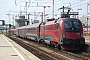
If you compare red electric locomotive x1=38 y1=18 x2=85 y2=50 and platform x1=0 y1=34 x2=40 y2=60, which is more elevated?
red electric locomotive x1=38 y1=18 x2=85 y2=50

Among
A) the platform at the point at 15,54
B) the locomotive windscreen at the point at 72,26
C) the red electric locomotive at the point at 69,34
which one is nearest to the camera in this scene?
the platform at the point at 15,54

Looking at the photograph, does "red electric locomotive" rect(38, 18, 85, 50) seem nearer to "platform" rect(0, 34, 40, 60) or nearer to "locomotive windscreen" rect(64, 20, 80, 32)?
"locomotive windscreen" rect(64, 20, 80, 32)

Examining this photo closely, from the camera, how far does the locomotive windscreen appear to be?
1960cm

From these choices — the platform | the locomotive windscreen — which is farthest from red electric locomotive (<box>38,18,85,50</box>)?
the platform

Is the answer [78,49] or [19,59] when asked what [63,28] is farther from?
[19,59]

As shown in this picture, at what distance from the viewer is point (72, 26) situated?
19859 mm

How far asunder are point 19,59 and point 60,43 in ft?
21.4

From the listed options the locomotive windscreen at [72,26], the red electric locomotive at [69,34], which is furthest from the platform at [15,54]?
the locomotive windscreen at [72,26]

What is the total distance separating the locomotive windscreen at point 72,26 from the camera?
19.6 meters

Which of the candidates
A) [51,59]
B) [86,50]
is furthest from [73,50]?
[51,59]

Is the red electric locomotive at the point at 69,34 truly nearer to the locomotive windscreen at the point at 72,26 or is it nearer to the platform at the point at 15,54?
the locomotive windscreen at the point at 72,26

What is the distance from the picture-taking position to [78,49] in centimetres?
1991

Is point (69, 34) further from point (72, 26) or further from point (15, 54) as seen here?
point (15, 54)

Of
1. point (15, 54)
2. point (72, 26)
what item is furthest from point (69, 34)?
point (15, 54)
